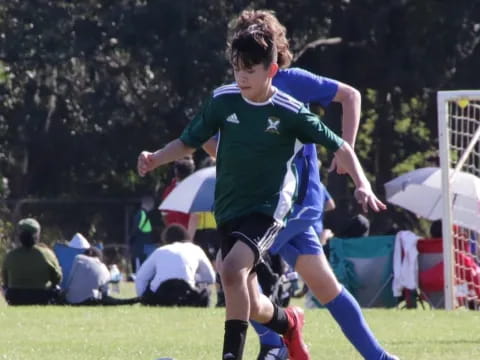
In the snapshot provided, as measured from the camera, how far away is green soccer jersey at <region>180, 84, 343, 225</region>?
656cm

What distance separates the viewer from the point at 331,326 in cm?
1129

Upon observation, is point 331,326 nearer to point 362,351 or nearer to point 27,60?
point 362,351

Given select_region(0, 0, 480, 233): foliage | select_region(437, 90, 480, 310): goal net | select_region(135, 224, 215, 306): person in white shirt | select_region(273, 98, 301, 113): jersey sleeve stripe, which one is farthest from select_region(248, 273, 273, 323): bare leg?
select_region(0, 0, 480, 233): foliage

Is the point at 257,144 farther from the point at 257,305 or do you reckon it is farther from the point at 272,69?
the point at 257,305

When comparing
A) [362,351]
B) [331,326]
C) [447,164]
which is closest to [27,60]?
[447,164]

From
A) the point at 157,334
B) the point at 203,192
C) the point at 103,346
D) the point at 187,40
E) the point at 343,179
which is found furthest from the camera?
the point at 343,179

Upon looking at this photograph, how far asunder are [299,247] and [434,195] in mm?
10900

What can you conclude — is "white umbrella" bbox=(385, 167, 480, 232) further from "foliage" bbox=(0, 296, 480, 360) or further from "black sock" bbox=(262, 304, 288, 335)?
"black sock" bbox=(262, 304, 288, 335)

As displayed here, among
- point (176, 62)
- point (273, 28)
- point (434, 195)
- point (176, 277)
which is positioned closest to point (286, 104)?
point (273, 28)

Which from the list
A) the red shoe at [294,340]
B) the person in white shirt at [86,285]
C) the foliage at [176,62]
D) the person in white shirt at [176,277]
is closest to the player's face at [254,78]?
the red shoe at [294,340]

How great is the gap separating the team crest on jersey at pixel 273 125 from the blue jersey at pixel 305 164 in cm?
50

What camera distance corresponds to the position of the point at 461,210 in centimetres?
1563

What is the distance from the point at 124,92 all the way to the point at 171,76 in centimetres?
431

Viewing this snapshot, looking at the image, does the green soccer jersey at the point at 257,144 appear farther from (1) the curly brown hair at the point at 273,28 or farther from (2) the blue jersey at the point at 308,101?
(2) the blue jersey at the point at 308,101
